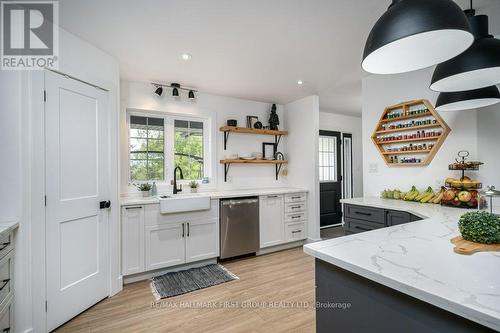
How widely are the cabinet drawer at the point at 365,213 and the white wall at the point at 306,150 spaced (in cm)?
128

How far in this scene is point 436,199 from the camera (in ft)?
7.82

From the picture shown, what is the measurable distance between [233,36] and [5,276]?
2524 mm

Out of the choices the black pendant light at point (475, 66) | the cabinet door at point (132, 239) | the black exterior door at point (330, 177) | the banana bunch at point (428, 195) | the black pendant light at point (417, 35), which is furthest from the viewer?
the black exterior door at point (330, 177)

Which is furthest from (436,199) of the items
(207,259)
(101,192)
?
(101,192)

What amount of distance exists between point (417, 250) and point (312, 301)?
1.57 metres

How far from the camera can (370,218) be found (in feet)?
8.11

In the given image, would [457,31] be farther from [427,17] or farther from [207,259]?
[207,259]

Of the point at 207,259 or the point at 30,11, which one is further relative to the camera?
the point at 207,259

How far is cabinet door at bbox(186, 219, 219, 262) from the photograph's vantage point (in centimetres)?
306

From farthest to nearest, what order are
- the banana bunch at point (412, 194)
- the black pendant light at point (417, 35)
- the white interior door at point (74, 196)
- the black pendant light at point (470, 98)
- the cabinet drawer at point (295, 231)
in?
1. the cabinet drawer at point (295, 231)
2. the banana bunch at point (412, 194)
3. the white interior door at point (74, 196)
4. the black pendant light at point (470, 98)
5. the black pendant light at point (417, 35)

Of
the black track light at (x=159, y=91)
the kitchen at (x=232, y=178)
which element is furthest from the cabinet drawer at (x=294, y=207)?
the black track light at (x=159, y=91)

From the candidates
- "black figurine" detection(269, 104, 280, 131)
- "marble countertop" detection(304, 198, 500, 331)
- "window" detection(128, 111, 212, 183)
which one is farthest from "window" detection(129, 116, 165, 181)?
"marble countertop" detection(304, 198, 500, 331)

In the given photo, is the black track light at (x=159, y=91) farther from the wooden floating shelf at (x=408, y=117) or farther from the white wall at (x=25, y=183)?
the wooden floating shelf at (x=408, y=117)

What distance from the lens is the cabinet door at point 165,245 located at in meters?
2.83
